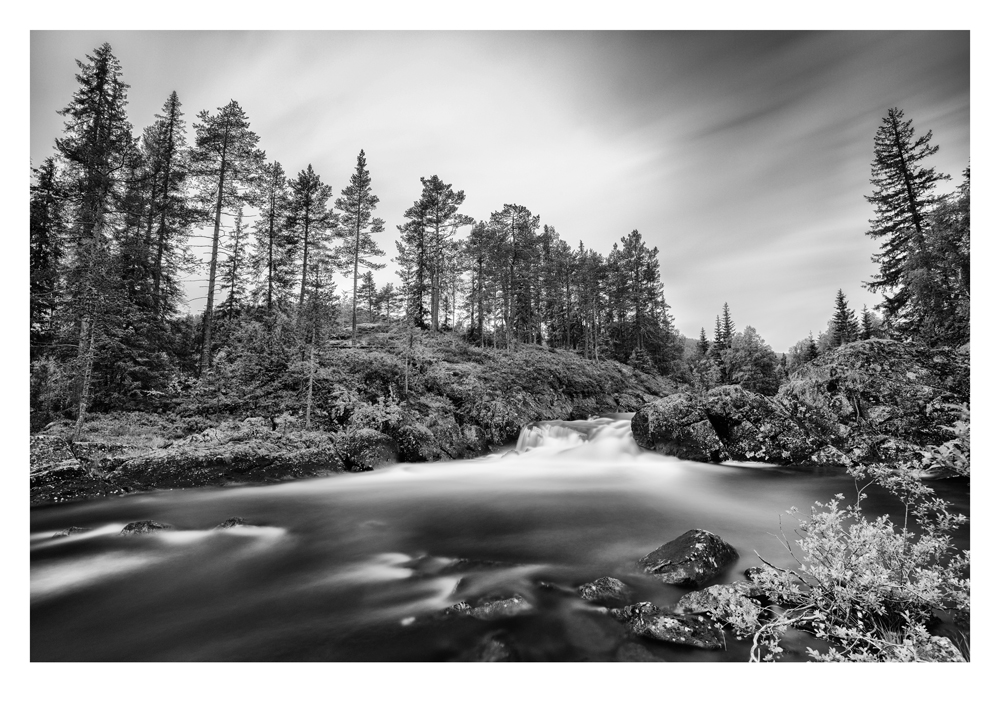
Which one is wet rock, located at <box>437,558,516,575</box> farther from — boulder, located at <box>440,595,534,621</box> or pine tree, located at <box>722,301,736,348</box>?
pine tree, located at <box>722,301,736,348</box>

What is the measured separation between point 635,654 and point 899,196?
10.2m

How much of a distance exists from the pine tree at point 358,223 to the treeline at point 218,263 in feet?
0.31

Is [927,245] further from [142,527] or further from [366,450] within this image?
[142,527]

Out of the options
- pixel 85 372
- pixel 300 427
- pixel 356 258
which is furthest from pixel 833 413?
pixel 356 258

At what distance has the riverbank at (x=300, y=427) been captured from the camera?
6.39m

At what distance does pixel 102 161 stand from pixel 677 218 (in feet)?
34.9

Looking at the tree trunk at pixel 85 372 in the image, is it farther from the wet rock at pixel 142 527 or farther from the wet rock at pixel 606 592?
the wet rock at pixel 606 592

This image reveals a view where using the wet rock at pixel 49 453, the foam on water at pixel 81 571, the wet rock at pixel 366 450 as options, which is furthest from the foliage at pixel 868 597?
the wet rock at pixel 49 453

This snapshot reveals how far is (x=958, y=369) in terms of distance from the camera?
4.95 metres

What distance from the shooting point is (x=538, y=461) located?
10.7 metres

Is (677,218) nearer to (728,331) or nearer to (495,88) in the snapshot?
(495,88)

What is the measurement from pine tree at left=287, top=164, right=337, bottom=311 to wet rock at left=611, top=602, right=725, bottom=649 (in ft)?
69.4

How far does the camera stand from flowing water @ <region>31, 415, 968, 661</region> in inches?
118
